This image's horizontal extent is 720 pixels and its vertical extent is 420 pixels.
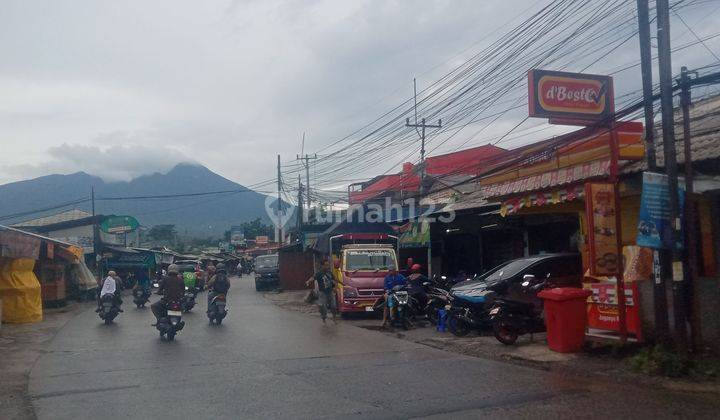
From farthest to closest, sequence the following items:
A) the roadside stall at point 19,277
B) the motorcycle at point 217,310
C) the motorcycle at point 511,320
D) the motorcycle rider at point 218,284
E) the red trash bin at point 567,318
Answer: the motorcycle rider at point 218,284 → the motorcycle at point 217,310 → the roadside stall at point 19,277 → the motorcycle at point 511,320 → the red trash bin at point 567,318

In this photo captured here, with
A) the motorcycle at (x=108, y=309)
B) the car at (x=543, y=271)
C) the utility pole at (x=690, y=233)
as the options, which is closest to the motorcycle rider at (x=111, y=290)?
the motorcycle at (x=108, y=309)

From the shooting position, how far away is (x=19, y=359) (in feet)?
41.2

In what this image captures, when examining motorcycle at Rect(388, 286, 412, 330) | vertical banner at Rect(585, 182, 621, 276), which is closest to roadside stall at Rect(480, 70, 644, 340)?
vertical banner at Rect(585, 182, 621, 276)

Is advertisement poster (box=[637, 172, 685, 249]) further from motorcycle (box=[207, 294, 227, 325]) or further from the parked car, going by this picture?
motorcycle (box=[207, 294, 227, 325])

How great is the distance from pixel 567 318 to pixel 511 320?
152 centimetres

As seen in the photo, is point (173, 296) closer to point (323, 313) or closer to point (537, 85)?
point (323, 313)

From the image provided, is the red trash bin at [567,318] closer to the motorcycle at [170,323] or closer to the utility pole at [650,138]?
the utility pole at [650,138]

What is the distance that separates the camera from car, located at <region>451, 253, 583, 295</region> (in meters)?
14.9

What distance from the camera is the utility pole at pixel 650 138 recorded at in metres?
10.4

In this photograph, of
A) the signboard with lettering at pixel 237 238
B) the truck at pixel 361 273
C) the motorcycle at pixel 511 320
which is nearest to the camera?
the motorcycle at pixel 511 320

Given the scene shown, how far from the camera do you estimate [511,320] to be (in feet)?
42.5

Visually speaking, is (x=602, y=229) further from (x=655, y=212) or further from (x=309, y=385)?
(x=309, y=385)

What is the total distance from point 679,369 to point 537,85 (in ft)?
19.1

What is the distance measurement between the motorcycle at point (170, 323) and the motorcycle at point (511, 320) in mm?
7121
